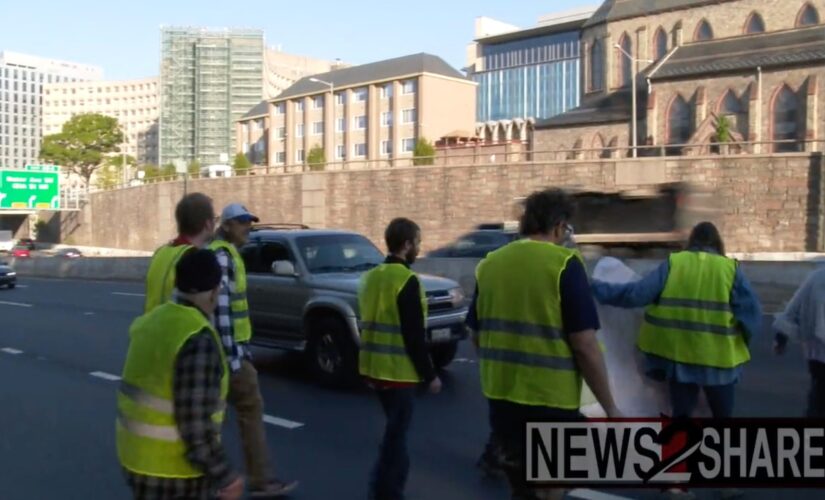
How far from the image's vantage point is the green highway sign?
59.0 m

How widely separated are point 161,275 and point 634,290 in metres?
2.87

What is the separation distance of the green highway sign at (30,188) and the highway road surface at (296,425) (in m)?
48.8

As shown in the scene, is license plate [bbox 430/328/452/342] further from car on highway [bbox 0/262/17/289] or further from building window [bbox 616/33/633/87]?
building window [bbox 616/33/633/87]

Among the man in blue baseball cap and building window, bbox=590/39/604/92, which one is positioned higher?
building window, bbox=590/39/604/92

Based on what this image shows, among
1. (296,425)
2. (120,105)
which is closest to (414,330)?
(296,425)

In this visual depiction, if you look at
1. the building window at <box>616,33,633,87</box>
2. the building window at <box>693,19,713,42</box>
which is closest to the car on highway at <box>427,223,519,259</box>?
the building window at <box>693,19,713,42</box>

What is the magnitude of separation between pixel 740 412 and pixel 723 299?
3669mm

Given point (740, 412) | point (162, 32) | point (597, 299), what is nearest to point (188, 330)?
point (597, 299)

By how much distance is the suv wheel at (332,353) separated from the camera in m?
10.5

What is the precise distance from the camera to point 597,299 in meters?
5.55

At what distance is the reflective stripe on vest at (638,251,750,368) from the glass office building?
11115 cm

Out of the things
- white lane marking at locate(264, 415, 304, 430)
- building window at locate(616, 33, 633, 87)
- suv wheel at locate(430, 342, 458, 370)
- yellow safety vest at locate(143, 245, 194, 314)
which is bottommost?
white lane marking at locate(264, 415, 304, 430)

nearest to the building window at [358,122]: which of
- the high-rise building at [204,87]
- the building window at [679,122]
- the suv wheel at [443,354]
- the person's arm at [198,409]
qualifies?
the building window at [679,122]

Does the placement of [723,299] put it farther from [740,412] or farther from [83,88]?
[83,88]
